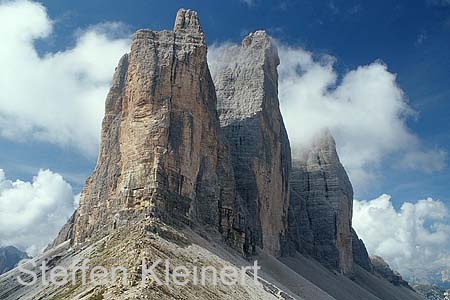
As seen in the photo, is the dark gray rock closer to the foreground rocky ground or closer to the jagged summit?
the foreground rocky ground

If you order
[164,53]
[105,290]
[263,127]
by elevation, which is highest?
[263,127]

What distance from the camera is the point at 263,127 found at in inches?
4323

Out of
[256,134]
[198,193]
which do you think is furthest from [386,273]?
[198,193]

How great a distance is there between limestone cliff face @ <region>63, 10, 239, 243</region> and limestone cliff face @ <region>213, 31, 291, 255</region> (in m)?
17.7

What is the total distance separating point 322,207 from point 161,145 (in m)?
86.6

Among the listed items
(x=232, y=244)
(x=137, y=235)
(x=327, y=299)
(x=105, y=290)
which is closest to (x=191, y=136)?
(x=232, y=244)

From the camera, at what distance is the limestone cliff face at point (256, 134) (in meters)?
100

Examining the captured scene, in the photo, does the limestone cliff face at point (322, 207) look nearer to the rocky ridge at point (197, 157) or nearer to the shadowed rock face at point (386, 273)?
the rocky ridge at point (197, 157)

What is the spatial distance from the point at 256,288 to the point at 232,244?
2399 centimetres

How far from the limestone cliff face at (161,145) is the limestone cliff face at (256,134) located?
1775cm

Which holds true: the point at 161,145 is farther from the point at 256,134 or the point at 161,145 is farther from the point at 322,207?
A: the point at 322,207

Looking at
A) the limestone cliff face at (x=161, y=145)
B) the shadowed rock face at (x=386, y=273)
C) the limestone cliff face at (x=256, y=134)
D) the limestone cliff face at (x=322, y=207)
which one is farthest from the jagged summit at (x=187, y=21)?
the shadowed rock face at (x=386, y=273)

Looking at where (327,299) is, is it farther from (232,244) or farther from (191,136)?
(191,136)

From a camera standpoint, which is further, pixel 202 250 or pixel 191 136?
pixel 191 136
